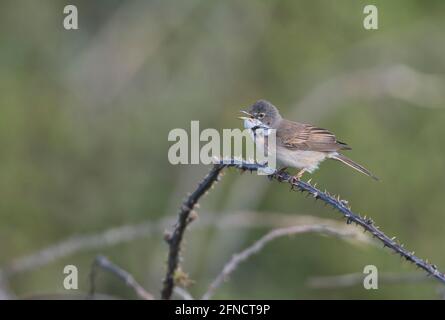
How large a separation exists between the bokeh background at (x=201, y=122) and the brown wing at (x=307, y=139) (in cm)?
264

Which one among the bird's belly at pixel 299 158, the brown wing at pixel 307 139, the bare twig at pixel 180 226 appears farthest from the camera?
the brown wing at pixel 307 139

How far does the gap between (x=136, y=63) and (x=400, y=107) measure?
3.01 meters

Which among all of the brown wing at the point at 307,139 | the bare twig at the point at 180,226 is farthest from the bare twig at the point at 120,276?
the brown wing at the point at 307,139

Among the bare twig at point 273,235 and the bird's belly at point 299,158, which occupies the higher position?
the bird's belly at point 299,158

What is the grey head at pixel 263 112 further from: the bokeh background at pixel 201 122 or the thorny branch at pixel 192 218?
the bokeh background at pixel 201 122

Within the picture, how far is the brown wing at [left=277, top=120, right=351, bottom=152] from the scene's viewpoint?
195 inches

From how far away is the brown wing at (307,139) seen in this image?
496 centimetres

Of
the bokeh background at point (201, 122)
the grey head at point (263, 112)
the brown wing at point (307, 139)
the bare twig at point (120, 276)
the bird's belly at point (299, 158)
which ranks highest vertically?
the bokeh background at point (201, 122)

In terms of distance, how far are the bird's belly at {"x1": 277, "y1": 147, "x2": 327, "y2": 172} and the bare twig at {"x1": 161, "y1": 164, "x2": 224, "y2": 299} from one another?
150 centimetres

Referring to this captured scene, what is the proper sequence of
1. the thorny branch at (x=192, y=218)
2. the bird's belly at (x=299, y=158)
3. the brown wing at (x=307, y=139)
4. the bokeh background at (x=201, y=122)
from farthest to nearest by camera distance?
the bokeh background at (x=201, y=122), the brown wing at (x=307, y=139), the bird's belly at (x=299, y=158), the thorny branch at (x=192, y=218)

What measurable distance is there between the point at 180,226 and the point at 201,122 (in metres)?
5.68

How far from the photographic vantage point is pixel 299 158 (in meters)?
4.91
